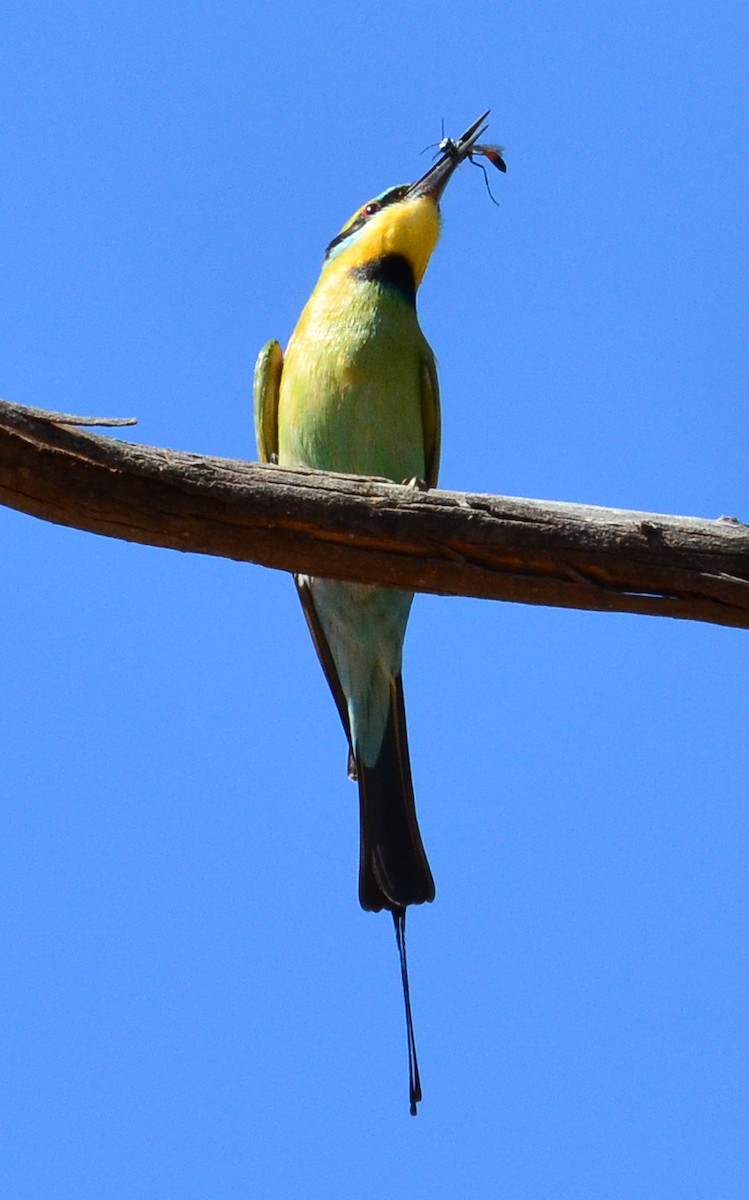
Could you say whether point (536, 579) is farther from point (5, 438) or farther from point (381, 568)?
point (5, 438)

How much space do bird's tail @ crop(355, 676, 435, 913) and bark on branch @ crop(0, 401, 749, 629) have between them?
52.6 inches

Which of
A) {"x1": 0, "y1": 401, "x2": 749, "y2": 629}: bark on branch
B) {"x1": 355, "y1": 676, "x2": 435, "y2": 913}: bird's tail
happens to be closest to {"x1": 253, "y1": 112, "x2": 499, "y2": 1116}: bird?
{"x1": 355, "y1": 676, "x2": 435, "y2": 913}: bird's tail

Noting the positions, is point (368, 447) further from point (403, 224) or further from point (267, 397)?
point (403, 224)

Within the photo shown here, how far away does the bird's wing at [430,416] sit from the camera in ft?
14.6

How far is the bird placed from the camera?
12.6ft

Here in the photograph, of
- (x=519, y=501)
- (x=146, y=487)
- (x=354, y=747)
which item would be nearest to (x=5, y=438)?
(x=146, y=487)

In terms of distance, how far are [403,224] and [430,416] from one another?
834 mm

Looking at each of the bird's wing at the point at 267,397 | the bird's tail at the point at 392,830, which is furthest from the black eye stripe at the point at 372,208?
the bird's tail at the point at 392,830

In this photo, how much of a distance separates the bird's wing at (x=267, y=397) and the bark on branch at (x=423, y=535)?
2022 mm

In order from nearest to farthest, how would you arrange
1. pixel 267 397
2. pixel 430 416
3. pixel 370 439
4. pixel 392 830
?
pixel 392 830 → pixel 370 439 → pixel 430 416 → pixel 267 397

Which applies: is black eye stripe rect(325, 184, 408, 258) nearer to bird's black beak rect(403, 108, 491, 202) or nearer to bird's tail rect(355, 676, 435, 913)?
bird's black beak rect(403, 108, 491, 202)

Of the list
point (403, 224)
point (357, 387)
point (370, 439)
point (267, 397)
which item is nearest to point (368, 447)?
point (370, 439)

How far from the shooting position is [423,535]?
2.57m

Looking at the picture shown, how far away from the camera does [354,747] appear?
3.99m
